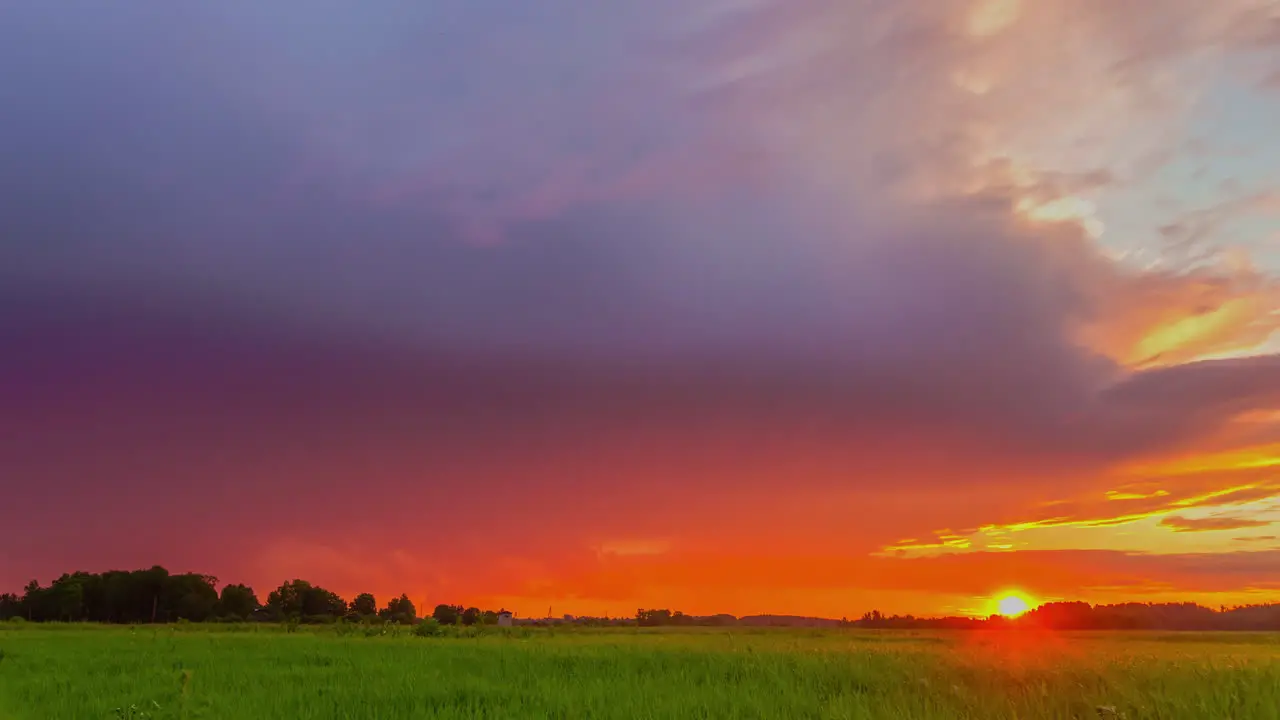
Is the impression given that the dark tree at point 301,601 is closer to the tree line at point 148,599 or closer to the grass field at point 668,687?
the tree line at point 148,599

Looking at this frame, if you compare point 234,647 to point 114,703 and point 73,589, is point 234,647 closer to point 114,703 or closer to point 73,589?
A: point 114,703

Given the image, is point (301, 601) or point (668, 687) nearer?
point (668, 687)

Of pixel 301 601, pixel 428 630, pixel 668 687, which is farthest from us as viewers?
pixel 301 601

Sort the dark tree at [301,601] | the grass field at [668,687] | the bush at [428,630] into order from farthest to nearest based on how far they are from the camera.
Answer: the dark tree at [301,601] → the bush at [428,630] → the grass field at [668,687]

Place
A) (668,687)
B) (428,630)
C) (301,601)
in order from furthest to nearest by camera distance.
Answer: (301,601)
(428,630)
(668,687)

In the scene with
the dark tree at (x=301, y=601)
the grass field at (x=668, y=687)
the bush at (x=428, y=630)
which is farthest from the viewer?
the dark tree at (x=301, y=601)

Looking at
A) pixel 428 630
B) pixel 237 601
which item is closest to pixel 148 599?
pixel 237 601

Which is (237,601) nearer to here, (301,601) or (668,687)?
(301,601)

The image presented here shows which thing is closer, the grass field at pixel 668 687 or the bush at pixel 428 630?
the grass field at pixel 668 687

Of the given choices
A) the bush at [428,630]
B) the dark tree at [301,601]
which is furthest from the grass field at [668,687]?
the dark tree at [301,601]

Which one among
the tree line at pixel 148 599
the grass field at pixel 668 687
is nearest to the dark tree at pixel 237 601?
the tree line at pixel 148 599

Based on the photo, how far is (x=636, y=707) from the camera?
33.0 ft

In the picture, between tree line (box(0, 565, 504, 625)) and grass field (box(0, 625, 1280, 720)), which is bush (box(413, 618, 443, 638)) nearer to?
grass field (box(0, 625, 1280, 720))

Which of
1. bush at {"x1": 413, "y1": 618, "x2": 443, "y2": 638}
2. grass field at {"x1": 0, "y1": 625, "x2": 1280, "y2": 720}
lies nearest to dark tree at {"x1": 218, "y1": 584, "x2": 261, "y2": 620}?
bush at {"x1": 413, "y1": 618, "x2": 443, "y2": 638}
